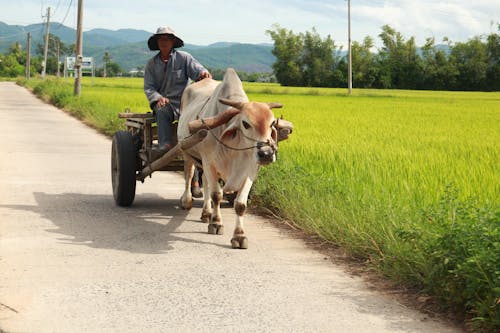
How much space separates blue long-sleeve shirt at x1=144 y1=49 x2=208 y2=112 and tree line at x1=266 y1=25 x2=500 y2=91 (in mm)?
72628

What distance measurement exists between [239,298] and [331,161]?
4.91m

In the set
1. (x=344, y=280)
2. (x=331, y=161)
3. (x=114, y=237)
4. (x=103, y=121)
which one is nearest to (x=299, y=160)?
(x=331, y=161)

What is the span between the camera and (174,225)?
745 centimetres

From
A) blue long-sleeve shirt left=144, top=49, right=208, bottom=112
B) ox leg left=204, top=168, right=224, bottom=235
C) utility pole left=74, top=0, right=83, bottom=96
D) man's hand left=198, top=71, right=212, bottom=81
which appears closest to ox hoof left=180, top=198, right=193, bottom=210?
blue long-sleeve shirt left=144, top=49, right=208, bottom=112

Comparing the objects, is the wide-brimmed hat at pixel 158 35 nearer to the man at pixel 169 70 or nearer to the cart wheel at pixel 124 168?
the man at pixel 169 70

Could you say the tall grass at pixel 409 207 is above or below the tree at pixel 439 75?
below

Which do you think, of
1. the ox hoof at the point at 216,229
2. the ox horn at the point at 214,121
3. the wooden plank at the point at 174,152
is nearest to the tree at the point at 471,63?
the wooden plank at the point at 174,152

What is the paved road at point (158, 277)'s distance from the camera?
14.6 ft

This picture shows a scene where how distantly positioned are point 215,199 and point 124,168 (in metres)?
1.71

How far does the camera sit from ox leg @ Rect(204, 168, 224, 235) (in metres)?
6.77

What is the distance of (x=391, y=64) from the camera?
84875 millimetres

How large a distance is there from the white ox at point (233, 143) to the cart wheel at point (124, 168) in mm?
1061

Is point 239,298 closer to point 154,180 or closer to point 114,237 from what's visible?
point 114,237

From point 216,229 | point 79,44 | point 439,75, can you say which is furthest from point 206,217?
point 439,75
